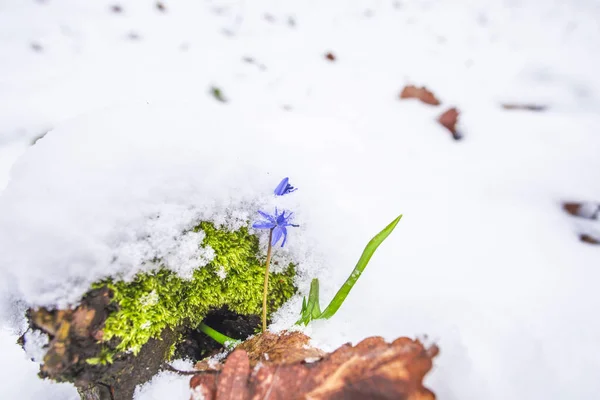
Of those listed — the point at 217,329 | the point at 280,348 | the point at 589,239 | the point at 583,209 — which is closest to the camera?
the point at 280,348

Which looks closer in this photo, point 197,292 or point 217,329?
point 197,292

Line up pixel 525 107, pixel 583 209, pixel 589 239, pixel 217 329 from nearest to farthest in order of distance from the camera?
pixel 217 329
pixel 589 239
pixel 583 209
pixel 525 107

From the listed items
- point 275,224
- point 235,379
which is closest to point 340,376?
point 235,379

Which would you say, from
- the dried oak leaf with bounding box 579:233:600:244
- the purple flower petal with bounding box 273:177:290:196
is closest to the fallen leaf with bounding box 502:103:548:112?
the dried oak leaf with bounding box 579:233:600:244

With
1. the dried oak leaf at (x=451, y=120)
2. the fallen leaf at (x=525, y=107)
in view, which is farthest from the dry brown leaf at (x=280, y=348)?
the fallen leaf at (x=525, y=107)

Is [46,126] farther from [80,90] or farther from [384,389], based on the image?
[384,389]

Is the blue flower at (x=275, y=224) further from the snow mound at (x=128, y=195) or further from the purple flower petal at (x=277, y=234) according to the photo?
the snow mound at (x=128, y=195)

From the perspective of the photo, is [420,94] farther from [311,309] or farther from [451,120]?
[311,309]

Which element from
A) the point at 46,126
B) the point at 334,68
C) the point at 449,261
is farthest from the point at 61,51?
the point at 449,261
